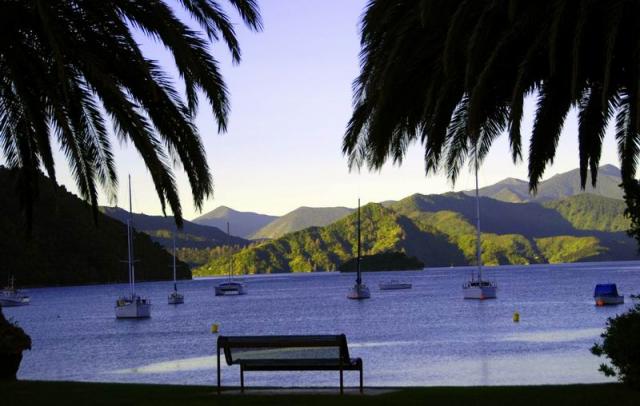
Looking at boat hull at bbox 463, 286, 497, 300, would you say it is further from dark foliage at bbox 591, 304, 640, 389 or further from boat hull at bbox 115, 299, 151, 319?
dark foliage at bbox 591, 304, 640, 389

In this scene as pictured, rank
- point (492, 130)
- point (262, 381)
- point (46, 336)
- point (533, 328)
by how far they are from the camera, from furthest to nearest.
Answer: point (46, 336) < point (533, 328) < point (262, 381) < point (492, 130)

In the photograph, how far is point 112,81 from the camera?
40.0 feet

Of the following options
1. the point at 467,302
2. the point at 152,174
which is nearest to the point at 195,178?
the point at 152,174

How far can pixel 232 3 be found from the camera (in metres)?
13.4

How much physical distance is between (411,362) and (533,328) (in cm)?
2199

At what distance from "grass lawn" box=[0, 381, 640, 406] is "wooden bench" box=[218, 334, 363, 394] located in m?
0.41

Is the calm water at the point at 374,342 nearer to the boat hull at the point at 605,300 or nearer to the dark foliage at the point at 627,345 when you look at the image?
the boat hull at the point at 605,300

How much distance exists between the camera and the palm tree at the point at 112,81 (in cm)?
1262

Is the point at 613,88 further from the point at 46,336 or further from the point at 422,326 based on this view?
the point at 46,336

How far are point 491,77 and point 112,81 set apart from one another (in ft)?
15.1

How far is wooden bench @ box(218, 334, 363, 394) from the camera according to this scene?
525 inches

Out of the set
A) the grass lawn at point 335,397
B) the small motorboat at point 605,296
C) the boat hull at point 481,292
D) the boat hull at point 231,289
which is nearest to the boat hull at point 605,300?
the small motorboat at point 605,296

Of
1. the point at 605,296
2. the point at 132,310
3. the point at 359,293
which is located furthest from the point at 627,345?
the point at 359,293

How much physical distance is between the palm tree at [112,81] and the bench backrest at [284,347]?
194 centimetres
